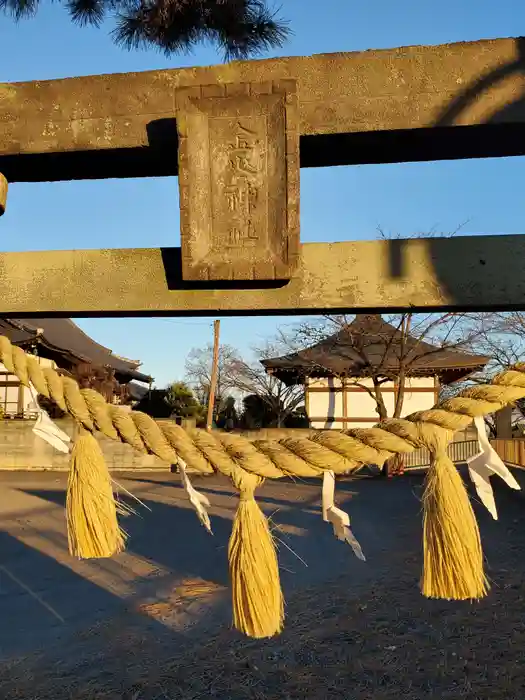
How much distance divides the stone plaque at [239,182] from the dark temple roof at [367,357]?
13815 mm

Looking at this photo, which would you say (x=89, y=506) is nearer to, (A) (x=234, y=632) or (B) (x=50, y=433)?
(B) (x=50, y=433)

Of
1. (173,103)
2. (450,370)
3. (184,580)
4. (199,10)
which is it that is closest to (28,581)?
(184,580)

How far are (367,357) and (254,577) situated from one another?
51.5 feet

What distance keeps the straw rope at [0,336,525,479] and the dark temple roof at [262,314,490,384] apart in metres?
14.2

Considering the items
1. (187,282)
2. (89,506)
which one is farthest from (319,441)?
(187,282)

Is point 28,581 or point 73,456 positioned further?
point 28,581

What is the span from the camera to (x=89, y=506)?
1.24 m

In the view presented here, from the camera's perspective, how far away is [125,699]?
4398mm

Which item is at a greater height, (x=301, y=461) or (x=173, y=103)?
(x=173, y=103)

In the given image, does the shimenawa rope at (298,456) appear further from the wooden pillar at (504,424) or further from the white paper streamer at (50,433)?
the wooden pillar at (504,424)

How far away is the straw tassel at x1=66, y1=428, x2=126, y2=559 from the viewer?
1236 millimetres

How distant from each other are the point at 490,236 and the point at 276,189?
0.59m

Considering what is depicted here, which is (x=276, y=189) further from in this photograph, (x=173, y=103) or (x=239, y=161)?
(x=173, y=103)

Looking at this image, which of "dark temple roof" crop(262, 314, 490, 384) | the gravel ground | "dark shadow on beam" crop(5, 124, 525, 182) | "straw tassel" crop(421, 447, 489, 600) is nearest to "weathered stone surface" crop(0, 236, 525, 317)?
"dark shadow on beam" crop(5, 124, 525, 182)
